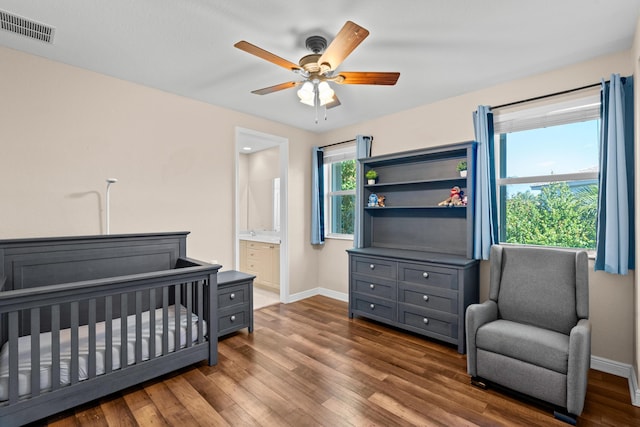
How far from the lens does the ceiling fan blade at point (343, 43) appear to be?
1650 millimetres

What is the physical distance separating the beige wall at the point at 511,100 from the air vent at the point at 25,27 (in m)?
3.27

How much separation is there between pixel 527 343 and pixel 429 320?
1044 millimetres

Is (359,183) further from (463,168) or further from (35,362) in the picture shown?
(35,362)

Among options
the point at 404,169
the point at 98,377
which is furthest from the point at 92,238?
the point at 404,169

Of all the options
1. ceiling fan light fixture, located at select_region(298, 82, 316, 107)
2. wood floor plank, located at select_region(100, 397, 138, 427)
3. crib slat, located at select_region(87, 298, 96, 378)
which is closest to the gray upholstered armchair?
ceiling fan light fixture, located at select_region(298, 82, 316, 107)

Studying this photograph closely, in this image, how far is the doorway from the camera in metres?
4.42

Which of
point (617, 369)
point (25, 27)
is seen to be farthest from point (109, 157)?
point (617, 369)

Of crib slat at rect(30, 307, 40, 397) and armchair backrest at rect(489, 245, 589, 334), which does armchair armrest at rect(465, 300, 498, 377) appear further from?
crib slat at rect(30, 307, 40, 397)

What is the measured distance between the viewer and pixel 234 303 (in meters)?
3.21

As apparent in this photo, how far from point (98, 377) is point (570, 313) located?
3.33 metres

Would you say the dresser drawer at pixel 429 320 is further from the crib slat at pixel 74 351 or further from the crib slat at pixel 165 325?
the crib slat at pixel 74 351

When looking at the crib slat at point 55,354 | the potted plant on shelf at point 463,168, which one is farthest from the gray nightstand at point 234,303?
the potted plant on shelf at point 463,168

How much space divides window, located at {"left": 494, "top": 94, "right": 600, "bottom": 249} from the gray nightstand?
272 centimetres

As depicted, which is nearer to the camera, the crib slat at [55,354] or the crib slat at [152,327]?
the crib slat at [55,354]
